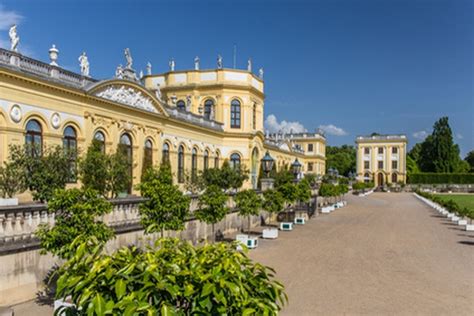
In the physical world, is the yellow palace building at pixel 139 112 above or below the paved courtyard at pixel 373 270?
above

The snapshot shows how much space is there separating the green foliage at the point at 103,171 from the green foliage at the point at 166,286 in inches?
573

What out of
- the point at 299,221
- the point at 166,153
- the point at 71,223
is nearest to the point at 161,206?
the point at 71,223

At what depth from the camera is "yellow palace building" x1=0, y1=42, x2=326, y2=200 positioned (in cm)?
1828

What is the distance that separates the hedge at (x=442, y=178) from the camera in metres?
82.1

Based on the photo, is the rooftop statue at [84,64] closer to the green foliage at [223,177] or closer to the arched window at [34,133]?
the arched window at [34,133]

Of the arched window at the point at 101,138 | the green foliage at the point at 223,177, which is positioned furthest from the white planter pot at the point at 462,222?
the arched window at the point at 101,138

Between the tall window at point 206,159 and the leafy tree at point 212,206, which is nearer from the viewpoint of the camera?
the leafy tree at point 212,206

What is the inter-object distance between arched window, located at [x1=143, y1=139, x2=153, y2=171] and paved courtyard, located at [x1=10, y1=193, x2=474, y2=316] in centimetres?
1088

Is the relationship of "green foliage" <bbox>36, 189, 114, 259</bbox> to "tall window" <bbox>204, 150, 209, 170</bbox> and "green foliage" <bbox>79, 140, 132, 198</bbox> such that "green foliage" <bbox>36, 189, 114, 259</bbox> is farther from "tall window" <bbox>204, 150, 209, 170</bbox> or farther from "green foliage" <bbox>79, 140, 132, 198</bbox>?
"tall window" <bbox>204, 150, 209, 170</bbox>

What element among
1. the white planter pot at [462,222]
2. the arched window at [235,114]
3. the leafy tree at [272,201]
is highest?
the arched window at [235,114]

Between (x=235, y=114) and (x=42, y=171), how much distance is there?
26.6 meters

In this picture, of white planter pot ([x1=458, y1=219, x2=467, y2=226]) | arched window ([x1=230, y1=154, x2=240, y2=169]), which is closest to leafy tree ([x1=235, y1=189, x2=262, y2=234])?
white planter pot ([x1=458, y1=219, x2=467, y2=226])

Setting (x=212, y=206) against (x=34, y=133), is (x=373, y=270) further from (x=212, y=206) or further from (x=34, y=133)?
(x=34, y=133)

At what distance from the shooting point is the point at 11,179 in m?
14.2
